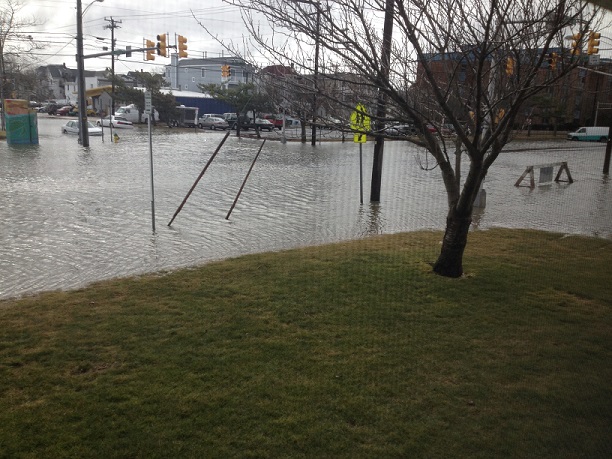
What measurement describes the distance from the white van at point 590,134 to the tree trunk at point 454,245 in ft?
149

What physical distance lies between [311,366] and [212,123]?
4897 centimetres

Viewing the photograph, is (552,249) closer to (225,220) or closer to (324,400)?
(225,220)

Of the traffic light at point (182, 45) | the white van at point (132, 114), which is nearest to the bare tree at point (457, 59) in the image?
the traffic light at point (182, 45)

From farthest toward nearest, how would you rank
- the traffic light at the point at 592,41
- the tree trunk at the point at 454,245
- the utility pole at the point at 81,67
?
the utility pole at the point at 81,67
the tree trunk at the point at 454,245
the traffic light at the point at 592,41

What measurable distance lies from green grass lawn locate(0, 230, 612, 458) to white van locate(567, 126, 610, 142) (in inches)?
1772

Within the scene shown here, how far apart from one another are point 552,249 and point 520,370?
17.2ft

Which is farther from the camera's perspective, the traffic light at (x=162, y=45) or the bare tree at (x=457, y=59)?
the traffic light at (x=162, y=45)

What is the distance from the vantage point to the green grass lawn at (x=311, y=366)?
3.49 meters

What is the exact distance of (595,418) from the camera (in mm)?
3859

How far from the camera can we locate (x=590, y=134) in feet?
155

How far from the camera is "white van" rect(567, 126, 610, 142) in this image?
47.0m

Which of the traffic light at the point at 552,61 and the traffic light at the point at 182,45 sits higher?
the traffic light at the point at 182,45

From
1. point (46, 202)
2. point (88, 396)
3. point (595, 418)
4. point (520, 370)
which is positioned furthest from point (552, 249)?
point (46, 202)

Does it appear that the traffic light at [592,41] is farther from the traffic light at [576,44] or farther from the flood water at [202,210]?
the flood water at [202,210]
